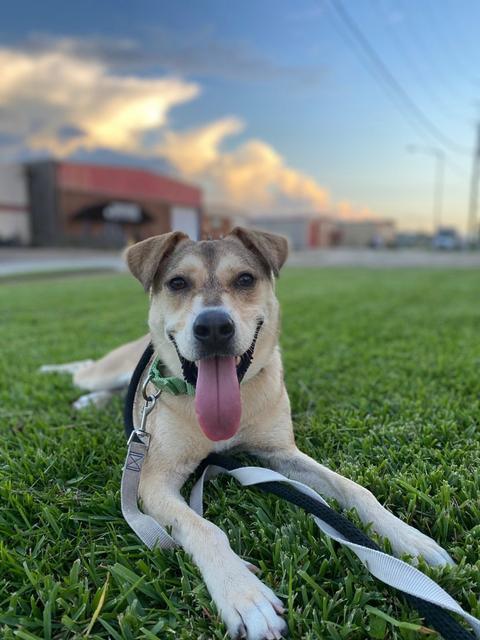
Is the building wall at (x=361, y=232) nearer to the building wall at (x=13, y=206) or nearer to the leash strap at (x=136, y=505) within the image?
the building wall at (x=13, y=206)

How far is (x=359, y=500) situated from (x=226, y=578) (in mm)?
745

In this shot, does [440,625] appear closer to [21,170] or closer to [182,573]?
[182,573]

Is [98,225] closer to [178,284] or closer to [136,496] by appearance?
[178,284]

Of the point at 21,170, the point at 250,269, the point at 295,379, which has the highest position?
the point at 21,170

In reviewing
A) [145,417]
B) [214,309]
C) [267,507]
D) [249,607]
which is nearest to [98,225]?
[145,417]

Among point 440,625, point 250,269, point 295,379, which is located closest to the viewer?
point 440,625

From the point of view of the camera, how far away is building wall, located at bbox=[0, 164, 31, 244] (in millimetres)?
40469

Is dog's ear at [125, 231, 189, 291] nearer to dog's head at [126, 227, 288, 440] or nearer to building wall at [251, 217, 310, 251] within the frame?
dog's head at [126, 227, 288, 440]

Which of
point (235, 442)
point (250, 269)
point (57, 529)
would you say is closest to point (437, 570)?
point (235, 442)

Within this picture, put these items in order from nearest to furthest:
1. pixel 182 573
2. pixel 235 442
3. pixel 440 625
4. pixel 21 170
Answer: pixel 440 625
pixel 182 573
pixel 235 442
pixel 21 170

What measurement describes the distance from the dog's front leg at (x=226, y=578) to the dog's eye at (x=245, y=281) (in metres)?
1.30

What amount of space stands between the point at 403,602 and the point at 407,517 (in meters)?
0.51

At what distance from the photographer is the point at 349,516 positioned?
2.17 meters

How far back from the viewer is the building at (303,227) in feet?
262
